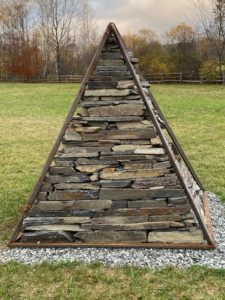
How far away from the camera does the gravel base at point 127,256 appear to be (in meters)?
4.89

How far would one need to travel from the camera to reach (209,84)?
37.7 metres

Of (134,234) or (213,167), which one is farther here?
(213,167)

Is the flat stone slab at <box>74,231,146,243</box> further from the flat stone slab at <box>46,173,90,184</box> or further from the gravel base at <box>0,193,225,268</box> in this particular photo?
the flat stone slab at <box>46,173,90,184</box>

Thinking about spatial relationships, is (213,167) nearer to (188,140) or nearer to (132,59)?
(188,140)

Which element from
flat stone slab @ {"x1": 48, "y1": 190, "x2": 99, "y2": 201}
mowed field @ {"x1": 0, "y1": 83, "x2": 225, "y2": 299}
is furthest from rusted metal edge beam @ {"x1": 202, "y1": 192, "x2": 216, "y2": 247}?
flat stone slab @ {"x1": 48, "y1": 190, "x2": 99, "y2": 201}

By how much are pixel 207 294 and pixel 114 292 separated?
35.2 inches

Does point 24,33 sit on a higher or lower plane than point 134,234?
higher

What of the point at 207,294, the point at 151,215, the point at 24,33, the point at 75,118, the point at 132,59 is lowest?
the point at 207,294

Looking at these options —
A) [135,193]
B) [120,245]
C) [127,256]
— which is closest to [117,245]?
[120,245]

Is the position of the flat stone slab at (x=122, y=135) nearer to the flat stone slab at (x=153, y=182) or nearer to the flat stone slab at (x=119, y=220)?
the flat stone slab at (x=153, y=182)

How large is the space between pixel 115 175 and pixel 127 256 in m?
0.92

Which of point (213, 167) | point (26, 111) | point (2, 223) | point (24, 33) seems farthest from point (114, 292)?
point (24, 33)

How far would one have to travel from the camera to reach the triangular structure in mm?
5141

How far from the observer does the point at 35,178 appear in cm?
924
